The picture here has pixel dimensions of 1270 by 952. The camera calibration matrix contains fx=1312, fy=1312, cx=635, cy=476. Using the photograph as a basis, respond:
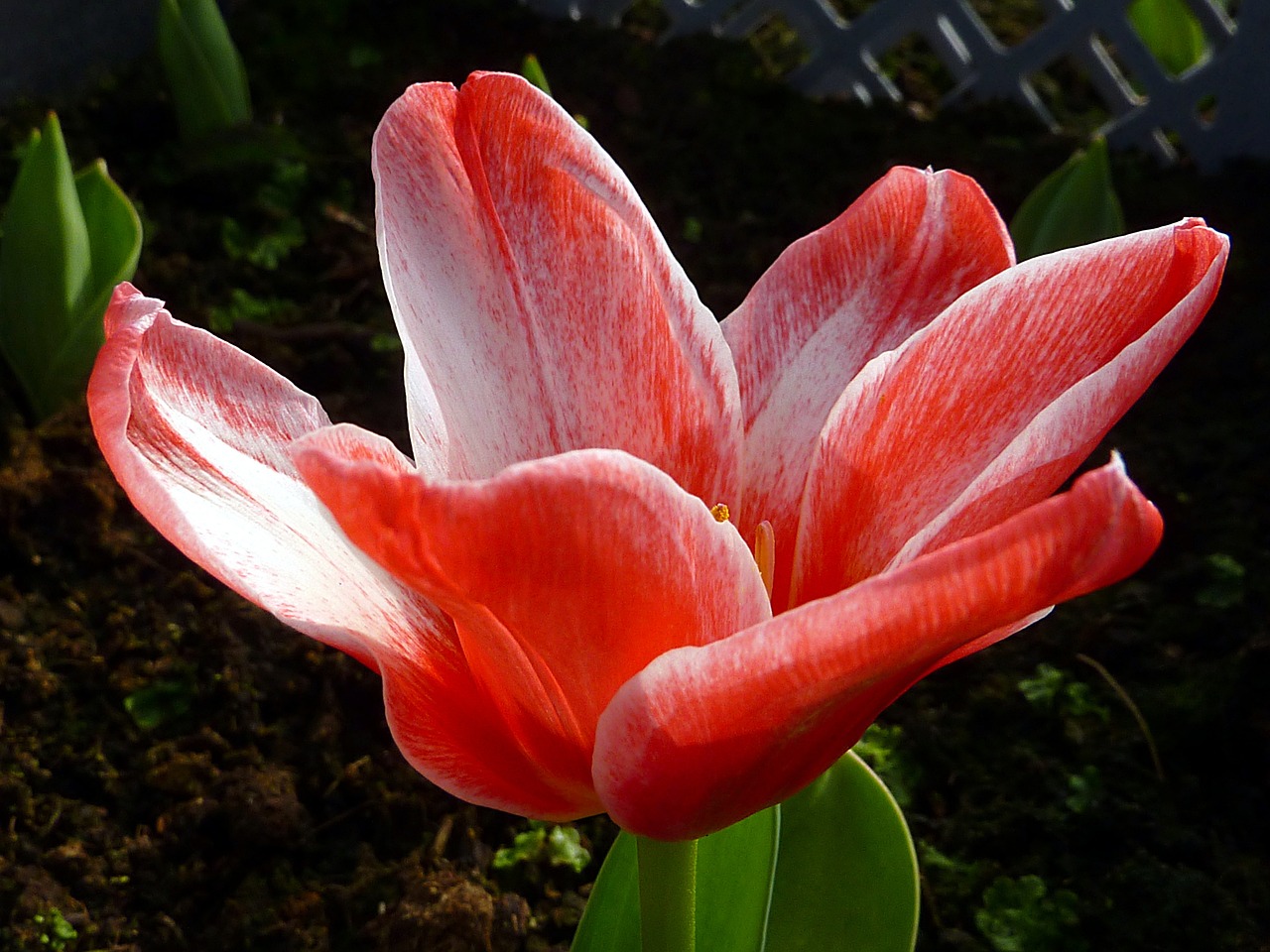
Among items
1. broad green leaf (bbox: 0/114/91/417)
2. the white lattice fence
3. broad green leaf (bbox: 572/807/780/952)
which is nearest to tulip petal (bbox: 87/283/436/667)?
broad green leaf (bbox: 572/807/780/952)

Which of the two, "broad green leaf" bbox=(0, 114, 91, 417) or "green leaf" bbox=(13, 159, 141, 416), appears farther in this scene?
"green leaf" bbox=(13, 159, 141, 416)

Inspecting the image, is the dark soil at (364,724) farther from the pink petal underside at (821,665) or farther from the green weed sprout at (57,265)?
the pink petal underside at (821,665)

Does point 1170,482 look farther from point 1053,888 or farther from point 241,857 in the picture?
point 241,857

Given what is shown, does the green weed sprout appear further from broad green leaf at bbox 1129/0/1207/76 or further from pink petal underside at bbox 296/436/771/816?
broad green leaf at bbox 1129/0/1207/76

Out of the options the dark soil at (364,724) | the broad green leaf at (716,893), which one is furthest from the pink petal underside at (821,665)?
the dark soil at (364,724)

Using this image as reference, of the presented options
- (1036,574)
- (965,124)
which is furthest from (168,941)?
(965,124)
